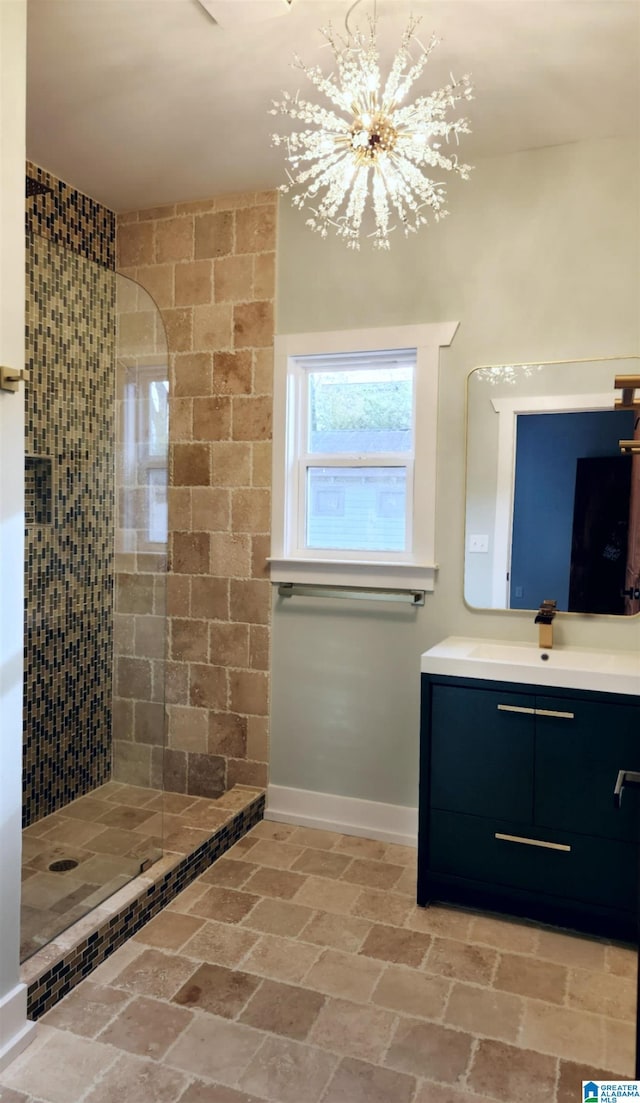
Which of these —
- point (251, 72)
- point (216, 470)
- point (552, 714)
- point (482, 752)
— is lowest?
point (482, 752)

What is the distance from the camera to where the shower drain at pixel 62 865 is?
7.69 ft

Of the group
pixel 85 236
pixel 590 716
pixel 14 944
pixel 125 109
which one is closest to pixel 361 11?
pixel 125 109

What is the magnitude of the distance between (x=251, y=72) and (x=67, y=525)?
162 cm

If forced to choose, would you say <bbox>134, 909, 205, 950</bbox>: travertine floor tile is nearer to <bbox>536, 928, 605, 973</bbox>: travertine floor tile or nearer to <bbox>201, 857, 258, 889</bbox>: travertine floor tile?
<bbox>201, 857, 258, 889</bbox>: travertine floor tile

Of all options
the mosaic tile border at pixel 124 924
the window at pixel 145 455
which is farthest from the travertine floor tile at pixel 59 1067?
the window at pixel 145 455

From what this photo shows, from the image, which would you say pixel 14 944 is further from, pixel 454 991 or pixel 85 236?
pixel 85 236

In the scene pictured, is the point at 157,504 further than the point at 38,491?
Yes

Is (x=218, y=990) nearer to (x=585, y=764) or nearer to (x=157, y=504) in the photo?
(x=585, y=764)

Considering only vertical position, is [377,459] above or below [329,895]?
above

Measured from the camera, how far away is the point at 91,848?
252 centimetres

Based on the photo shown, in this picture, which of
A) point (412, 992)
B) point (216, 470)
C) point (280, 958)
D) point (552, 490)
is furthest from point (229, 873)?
point (552, 490)

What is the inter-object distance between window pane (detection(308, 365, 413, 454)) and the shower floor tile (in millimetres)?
1676

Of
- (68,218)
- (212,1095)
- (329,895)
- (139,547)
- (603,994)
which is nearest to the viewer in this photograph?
(212,1095)

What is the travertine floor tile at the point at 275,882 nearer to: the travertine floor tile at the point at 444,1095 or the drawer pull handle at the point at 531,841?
the drawer pull handle at the point at 531,841
